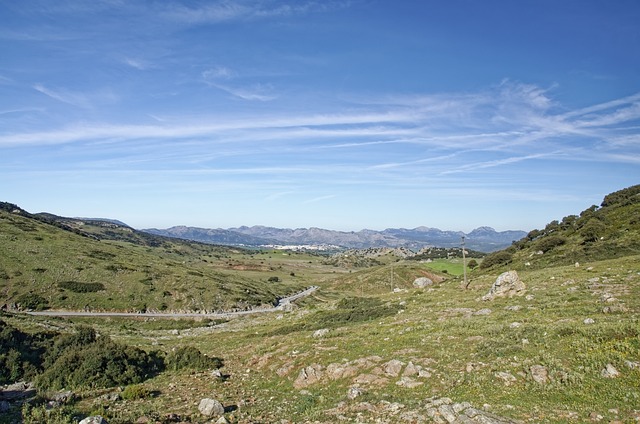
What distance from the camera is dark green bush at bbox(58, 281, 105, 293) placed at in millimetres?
71062

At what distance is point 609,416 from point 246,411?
1396cm

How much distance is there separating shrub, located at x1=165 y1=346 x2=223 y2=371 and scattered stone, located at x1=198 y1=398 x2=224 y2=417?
9802 millimetres

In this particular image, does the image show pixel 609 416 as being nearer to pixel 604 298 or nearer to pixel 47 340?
pixel 604 298

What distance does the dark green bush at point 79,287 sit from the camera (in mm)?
71062

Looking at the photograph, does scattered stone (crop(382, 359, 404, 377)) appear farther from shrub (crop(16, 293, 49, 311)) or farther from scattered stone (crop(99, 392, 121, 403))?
shrub (crop(16, 293, 49, 311))

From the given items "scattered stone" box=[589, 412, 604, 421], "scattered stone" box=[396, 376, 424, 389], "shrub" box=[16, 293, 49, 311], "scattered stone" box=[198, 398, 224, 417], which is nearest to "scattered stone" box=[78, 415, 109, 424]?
"scattered stone" box=[198, 398, 224, 417]

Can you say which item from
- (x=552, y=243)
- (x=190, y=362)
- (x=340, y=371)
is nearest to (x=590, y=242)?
(x=552, y=243)

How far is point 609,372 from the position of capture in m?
15.4

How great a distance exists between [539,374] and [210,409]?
14.5 metres

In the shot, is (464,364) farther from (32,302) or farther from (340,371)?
(32,302)

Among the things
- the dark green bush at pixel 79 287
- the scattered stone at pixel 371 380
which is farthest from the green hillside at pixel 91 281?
the scattered stone at pixel 371 380

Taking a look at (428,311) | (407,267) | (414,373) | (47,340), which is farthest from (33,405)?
(407,267)

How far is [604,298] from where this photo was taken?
29.1 metres

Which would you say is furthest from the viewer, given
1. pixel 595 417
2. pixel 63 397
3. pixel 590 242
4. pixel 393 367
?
pixel 590 242
